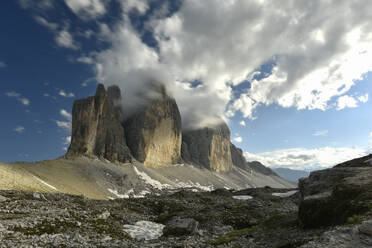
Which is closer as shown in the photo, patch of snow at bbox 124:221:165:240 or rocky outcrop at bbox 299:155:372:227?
rocky outcrop at bbox 299:155:372:227

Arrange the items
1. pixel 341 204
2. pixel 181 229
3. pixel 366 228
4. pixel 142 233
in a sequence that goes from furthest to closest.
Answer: pixel 142 233, pixel 181 229, pixel 341 204, pixel 366 228

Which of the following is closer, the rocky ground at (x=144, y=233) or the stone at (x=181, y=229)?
the rocky ground at (x=144, y=233)

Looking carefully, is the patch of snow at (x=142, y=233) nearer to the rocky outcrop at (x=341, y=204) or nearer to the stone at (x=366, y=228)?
the rocky outcrop at (x=341, y=204)

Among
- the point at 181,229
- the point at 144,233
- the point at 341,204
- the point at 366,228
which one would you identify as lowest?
the point at 144,233

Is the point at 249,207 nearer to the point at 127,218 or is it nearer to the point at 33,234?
the point at 127,218

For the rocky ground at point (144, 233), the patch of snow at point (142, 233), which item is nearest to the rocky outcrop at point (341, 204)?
the rocky ground at point (144, 233)

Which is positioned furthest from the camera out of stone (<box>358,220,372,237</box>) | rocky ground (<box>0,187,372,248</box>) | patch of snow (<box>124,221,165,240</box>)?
patch of snow (<box>124,221,165,240</box>)

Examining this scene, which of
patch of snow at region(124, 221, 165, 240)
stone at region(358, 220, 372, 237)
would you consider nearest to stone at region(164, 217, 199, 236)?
patch of snow at region(124, 221, 165, 240)

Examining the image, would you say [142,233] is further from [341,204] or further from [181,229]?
[341,204]

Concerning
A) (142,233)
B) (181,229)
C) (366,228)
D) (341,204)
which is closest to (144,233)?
(142,233)

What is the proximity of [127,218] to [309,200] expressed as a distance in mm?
25104

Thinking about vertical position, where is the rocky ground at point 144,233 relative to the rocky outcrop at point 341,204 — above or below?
below

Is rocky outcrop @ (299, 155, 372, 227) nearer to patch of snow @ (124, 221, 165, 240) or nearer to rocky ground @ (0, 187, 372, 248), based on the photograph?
rocky ground @ (0, 187, 372, 248)

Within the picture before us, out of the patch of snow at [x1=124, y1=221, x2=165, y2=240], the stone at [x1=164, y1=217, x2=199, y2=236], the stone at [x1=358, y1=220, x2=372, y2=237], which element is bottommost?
the patch of snow at [x1=124, y1=221, x2=165, y2=240]
